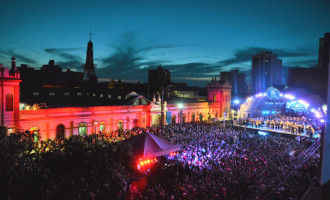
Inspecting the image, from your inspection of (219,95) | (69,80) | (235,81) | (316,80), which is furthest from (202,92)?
(69,80)

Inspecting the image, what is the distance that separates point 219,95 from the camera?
1558 inches

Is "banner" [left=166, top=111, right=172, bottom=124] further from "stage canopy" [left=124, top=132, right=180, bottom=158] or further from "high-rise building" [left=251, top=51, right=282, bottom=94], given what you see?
"high-rise building" [left=251, top=51, right=282, bottom=94]

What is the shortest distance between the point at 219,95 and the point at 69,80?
38.5 m

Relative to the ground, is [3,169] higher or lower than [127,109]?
lower

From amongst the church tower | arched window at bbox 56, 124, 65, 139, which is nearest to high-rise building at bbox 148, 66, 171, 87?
the church tower

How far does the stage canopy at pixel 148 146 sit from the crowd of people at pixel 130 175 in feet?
2.19

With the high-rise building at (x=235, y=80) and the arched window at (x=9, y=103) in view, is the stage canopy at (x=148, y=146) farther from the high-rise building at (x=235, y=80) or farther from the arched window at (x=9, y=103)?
the high-rise building at (x=235, y=80)

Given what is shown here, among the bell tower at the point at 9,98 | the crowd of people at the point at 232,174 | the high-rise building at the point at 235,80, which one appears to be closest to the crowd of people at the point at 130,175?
the crowd of people at the point at 232,174

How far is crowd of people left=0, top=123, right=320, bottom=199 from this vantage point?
9.20 m

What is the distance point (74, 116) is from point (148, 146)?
12607mm

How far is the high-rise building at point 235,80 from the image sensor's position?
68331mm

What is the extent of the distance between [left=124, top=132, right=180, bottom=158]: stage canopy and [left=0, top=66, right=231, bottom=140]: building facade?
9.10 metres

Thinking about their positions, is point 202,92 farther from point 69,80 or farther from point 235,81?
point 69,80

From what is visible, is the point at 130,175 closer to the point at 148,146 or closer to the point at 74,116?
the point at 148,146
